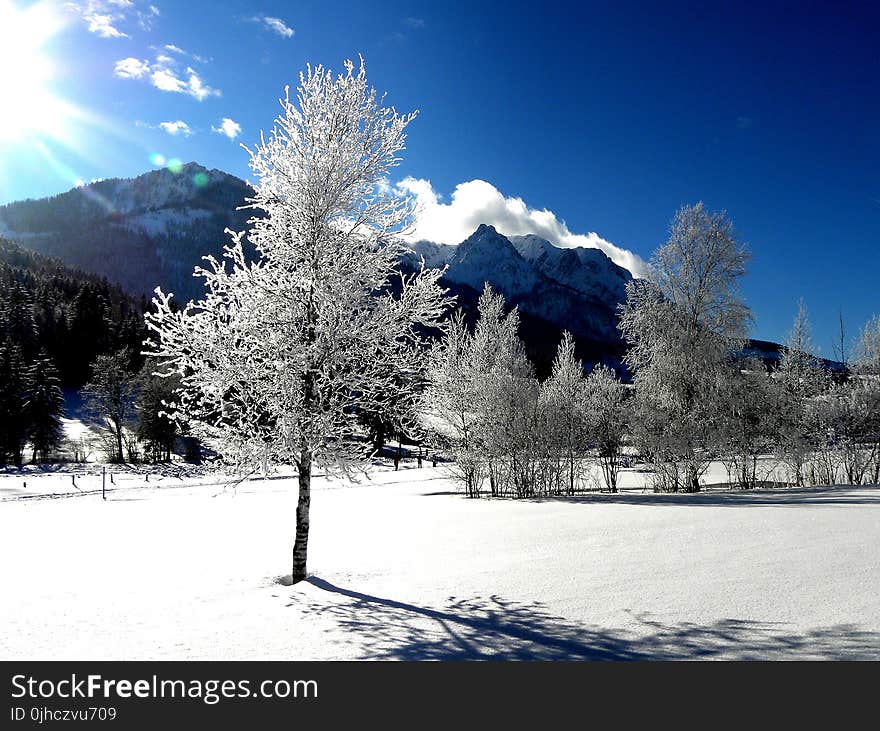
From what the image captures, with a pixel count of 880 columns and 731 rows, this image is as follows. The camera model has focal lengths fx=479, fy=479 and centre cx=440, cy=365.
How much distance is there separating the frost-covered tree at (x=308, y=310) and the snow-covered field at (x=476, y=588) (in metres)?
2.38

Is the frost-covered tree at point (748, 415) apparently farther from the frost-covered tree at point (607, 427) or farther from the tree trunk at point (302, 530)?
the tree trunk at point (302, 530)

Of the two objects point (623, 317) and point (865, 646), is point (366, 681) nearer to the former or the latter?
point (865, 646)

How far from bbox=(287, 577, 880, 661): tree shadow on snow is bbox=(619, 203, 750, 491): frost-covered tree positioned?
54.0 feet

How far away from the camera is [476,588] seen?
7.37 m

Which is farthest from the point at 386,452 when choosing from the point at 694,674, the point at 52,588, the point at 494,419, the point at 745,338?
the point at 694,674

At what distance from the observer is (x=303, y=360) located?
8367 millimetres

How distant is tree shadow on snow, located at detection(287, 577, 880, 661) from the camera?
4648 mm

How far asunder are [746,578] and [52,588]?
11044mm

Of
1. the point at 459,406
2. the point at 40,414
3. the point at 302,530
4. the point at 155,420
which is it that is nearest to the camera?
the point at 302,530

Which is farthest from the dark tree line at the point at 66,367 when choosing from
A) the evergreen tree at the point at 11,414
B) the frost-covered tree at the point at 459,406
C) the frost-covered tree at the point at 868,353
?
the frost-covered tree at the point at 868,353

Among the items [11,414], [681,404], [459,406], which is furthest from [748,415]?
[11,414]

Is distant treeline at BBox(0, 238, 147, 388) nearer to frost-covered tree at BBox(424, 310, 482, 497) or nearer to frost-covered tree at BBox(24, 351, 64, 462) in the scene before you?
frost-covered tree at BBox(24, 351, 64, 462)

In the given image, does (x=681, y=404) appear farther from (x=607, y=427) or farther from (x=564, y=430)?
(x=607, y=427)

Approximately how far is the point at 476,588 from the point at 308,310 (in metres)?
5.56
